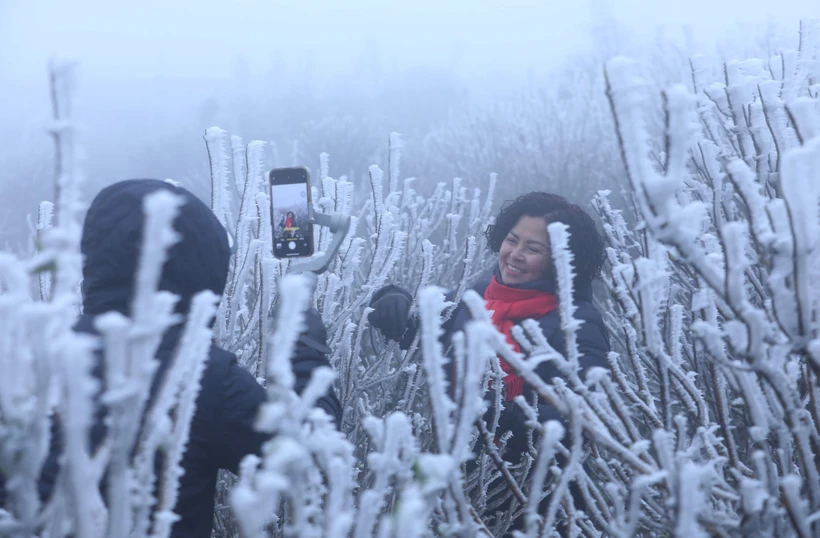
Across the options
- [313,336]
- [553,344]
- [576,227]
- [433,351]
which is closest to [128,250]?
[313,336]

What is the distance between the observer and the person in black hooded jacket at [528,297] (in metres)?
2.60

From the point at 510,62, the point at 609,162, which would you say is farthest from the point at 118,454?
the point at 510,62

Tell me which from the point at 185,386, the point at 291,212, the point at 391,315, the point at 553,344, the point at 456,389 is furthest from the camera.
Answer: the point at 391,315

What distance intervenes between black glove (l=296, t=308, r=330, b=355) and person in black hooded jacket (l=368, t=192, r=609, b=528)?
80cm

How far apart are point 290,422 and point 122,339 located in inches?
9.0

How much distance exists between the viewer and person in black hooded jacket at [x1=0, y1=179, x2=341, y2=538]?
1.43m

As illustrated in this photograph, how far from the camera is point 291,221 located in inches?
79.5

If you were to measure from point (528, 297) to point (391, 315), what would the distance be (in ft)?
1.80

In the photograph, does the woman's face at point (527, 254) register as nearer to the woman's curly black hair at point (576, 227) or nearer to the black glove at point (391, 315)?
the woman's curly black hair at point (576, 227)

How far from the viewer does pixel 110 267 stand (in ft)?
4.71

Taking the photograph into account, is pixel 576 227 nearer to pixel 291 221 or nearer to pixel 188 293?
pixel 291 221

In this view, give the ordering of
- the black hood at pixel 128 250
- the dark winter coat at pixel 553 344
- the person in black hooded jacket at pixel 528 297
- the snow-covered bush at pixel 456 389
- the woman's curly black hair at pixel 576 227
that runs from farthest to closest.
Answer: the woman's curly black hair at pixel 576 227
the person in black hooded jacket at pixel 528 297
the dark winter coat at pixel 553 344
the black hood at pixel 128 250
the snow-covered bush at pixel 456 389

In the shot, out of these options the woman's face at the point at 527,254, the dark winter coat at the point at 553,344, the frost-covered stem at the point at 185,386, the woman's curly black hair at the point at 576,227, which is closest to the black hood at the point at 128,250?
the frost-covered stem at the point at 185,386

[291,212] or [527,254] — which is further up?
[291,212]
